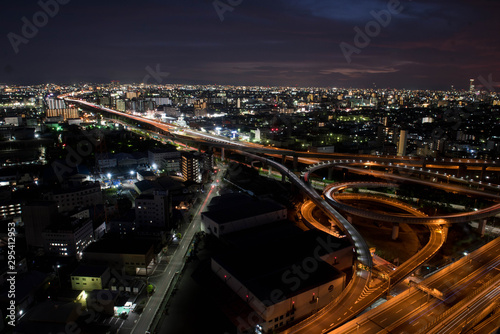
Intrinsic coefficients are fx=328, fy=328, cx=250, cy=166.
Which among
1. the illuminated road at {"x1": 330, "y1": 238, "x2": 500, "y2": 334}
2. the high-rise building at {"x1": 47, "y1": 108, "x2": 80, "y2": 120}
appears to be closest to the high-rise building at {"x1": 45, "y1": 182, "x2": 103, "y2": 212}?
the illuminated road at {"x1": 330, "y1": 238, "x2": 500, "y2": 334}

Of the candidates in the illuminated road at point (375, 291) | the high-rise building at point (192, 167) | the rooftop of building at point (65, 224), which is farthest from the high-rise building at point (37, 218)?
the illuminated road at point (375, 291)

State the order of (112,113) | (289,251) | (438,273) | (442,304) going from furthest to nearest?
(112,113), (289,251), (438,273), (442,304)

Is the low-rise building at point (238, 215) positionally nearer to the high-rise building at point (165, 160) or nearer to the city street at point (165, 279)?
the city street at point (165, 279)

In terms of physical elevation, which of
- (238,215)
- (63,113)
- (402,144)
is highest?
(63,113)

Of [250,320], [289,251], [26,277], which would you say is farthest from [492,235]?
[26,277]

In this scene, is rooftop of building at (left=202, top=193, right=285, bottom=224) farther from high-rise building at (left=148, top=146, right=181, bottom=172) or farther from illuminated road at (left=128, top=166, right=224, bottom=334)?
high-rise building at (left=148, top=146, right=181, bottom=172)

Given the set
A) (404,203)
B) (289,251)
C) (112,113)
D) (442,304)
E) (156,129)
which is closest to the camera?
(442,304)

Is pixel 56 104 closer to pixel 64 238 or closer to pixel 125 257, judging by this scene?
pixel 64 238

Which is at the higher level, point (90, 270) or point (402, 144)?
point (402, 144)

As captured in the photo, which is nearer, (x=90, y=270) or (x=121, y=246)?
(x=90, y=270)

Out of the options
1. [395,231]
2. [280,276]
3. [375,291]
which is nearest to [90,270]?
[280,276]

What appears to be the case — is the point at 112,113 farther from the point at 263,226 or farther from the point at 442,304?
the point at 442,304
